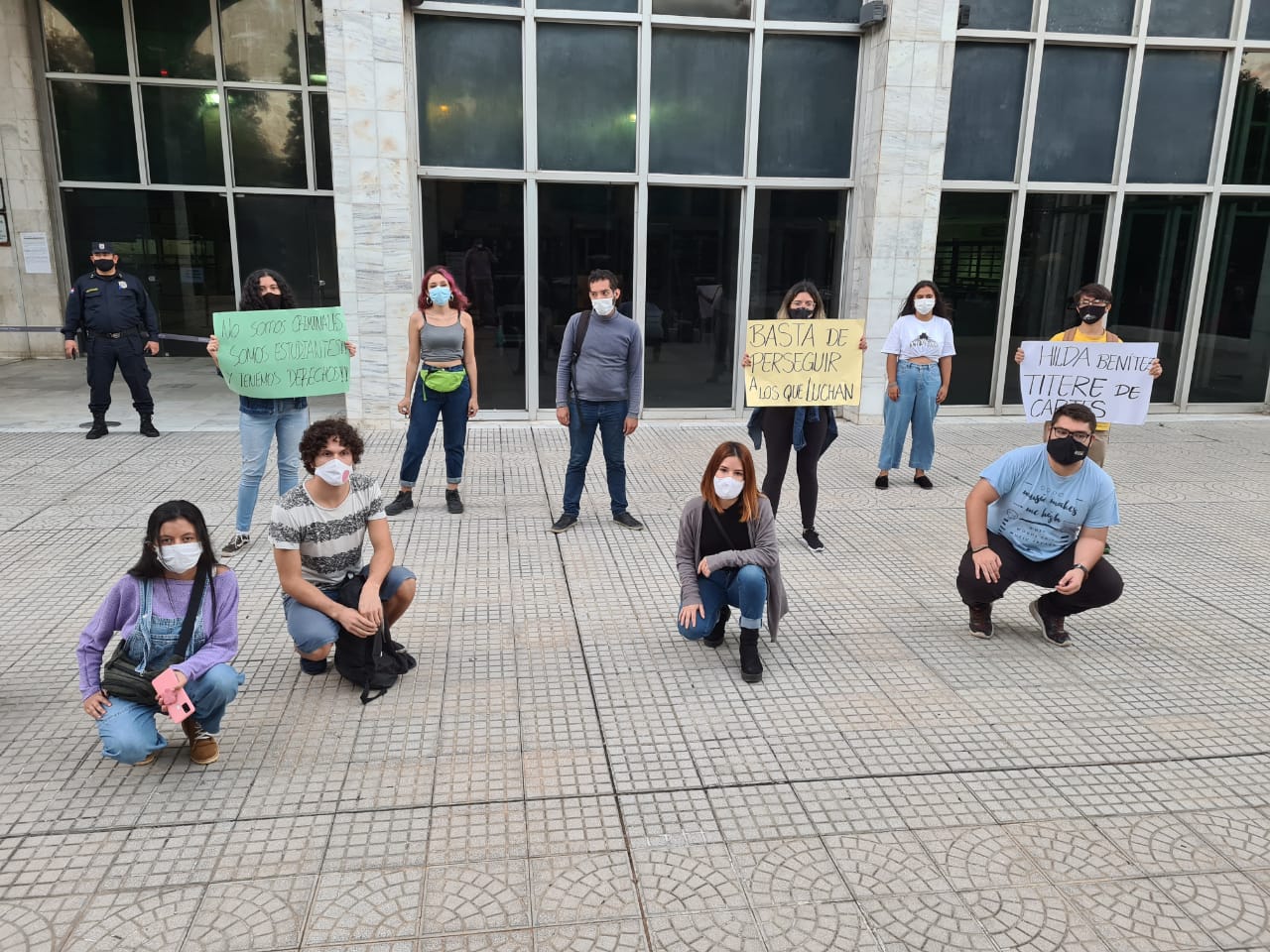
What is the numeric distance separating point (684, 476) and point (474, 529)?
2.33 meters

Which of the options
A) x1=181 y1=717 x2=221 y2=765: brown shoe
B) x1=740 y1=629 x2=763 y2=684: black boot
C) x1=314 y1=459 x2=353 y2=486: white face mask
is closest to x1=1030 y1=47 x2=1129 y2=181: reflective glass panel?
x1=740 y1=629 x2=763 y2=684: black boot

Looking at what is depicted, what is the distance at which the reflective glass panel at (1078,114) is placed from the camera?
34.9 feet

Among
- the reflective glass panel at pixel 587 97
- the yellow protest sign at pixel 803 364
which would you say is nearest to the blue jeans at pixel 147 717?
the yellow protest sign at pixel 803 364

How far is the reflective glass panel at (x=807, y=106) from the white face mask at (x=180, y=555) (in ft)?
27.5

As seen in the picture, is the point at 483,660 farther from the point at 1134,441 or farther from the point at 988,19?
the point at 988,19

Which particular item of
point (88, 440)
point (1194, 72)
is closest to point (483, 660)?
point (88, 440)

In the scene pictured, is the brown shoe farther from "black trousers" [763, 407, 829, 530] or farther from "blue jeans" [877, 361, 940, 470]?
"blue jeans" [877, 361, 940, 470]

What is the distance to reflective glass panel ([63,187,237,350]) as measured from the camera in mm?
14703

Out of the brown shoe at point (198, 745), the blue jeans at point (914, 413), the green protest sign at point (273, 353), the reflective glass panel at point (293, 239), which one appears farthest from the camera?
the reflective glass panel at point (293, 239)

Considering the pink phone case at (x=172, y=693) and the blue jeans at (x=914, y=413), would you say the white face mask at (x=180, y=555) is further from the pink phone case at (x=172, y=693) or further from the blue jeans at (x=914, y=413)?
the blue jeans at (x=914, y=413)

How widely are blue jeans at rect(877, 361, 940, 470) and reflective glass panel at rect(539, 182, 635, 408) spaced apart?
12.0 feet

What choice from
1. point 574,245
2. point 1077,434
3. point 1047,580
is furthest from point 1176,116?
point 1047,580

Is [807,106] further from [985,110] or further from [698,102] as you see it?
[985,110]

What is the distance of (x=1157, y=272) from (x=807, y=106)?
480 centimetres
